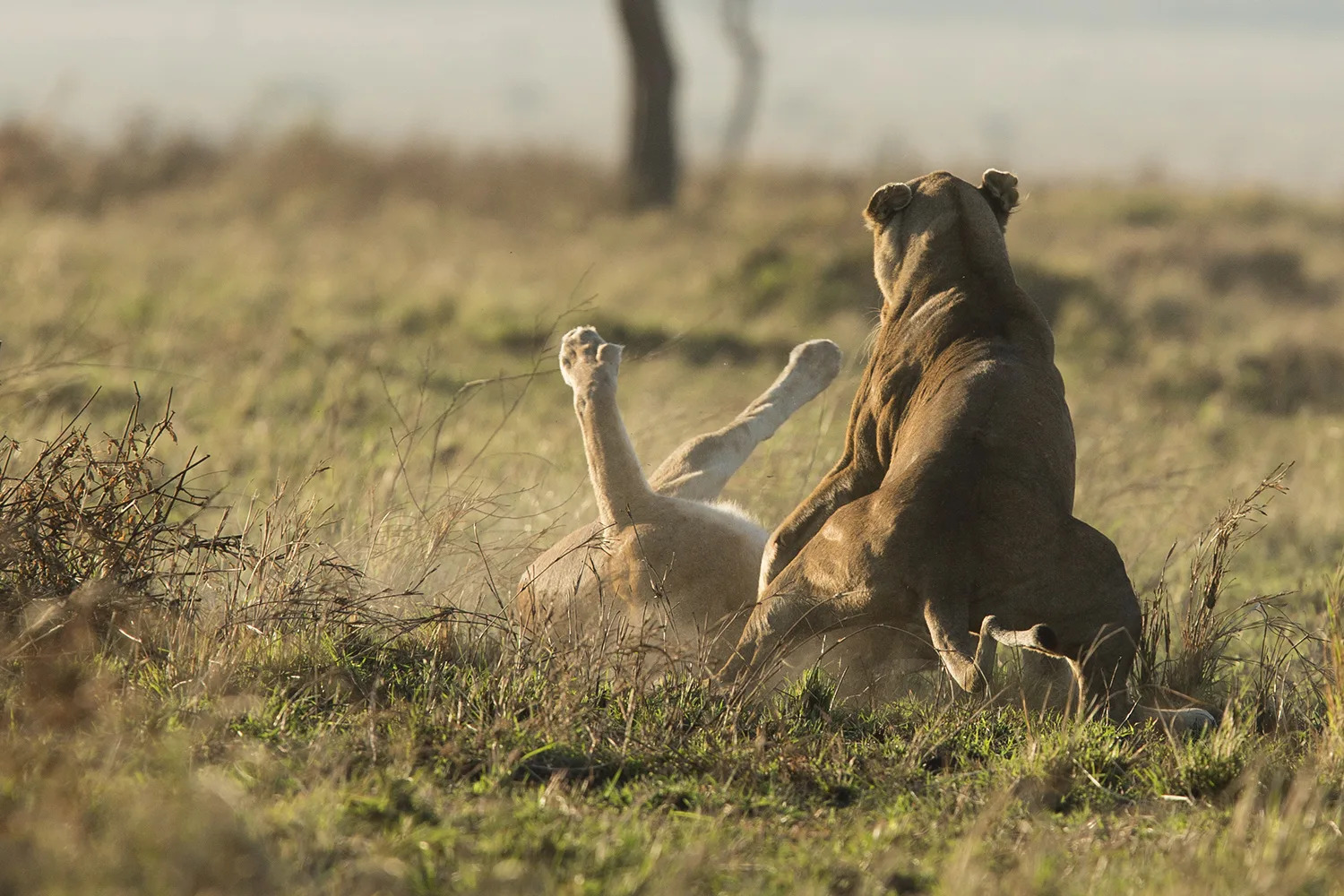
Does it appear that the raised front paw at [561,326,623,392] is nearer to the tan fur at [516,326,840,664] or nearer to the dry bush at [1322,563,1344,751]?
the tan fur at [516,326,840,664]

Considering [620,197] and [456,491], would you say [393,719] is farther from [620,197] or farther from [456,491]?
[620,197]

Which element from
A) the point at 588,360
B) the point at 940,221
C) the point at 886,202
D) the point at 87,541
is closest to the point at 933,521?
the point at 940,221

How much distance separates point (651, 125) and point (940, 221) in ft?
58.1

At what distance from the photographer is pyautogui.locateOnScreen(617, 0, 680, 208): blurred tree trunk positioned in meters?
21.8

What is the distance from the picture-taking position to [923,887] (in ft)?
10.6

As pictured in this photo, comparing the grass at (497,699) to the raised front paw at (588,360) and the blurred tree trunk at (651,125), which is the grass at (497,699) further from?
the blurred tree trunk at (651,125)

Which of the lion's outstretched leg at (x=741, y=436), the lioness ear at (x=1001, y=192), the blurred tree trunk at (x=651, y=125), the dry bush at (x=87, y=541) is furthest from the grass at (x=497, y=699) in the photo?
the blurred tree trunk at (x=651, y=125)

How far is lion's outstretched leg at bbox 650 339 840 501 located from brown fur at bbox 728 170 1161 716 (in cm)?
92

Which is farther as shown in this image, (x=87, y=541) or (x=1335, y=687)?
(x=87, y=541)

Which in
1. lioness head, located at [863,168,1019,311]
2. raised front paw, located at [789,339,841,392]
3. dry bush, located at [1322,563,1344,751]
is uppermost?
lioness head, located at [863,168,1019,311]

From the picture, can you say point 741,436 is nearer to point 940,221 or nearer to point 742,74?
point 940,221

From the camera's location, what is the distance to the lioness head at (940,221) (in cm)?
502

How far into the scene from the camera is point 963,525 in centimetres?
415

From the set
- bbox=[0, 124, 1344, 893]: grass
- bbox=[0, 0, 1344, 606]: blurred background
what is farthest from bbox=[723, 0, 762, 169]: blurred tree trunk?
bbox=[0, 124, 1344, 893]: grass
